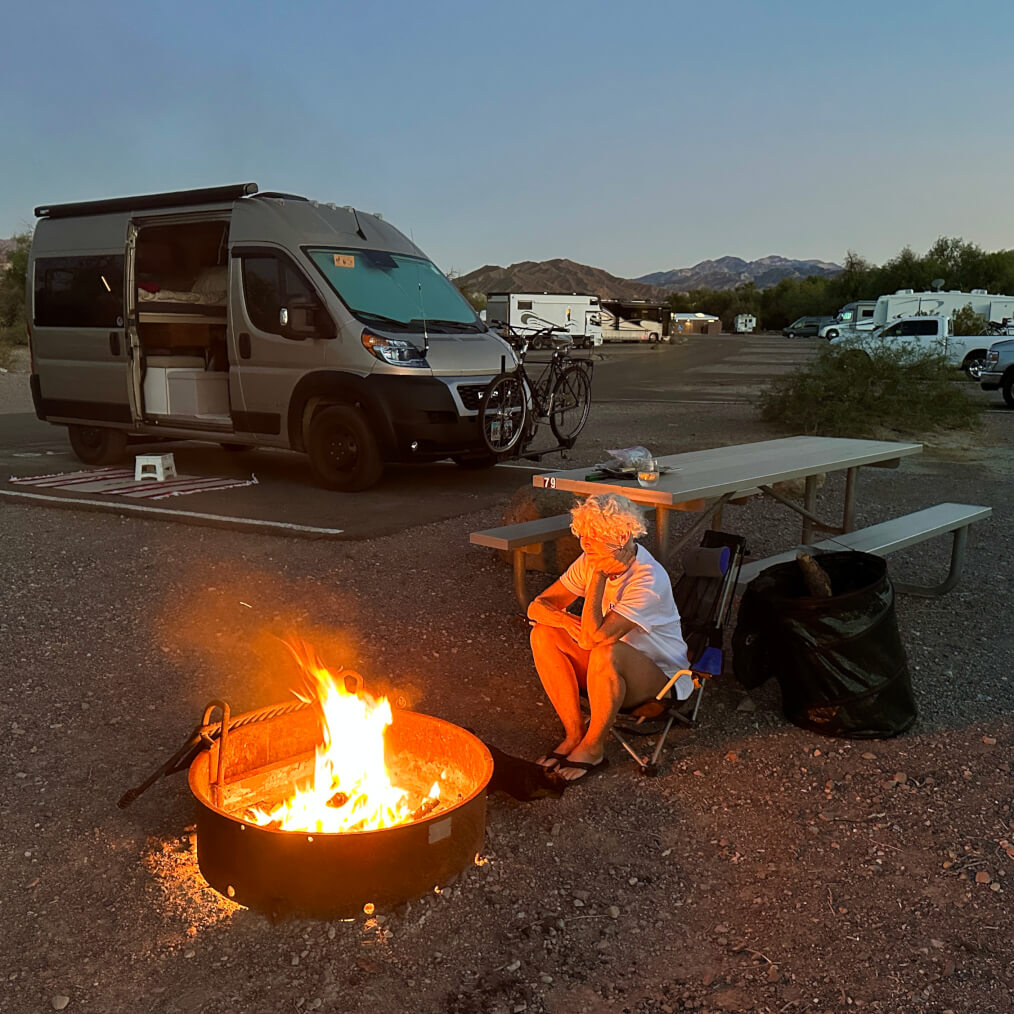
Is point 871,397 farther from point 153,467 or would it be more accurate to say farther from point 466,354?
point 153,467

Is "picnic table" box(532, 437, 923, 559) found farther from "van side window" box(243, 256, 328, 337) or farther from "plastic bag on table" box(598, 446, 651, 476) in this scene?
"van side window" box(243, 256, 328, 337)

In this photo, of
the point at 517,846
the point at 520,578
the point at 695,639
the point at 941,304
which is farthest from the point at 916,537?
the point at 941,304

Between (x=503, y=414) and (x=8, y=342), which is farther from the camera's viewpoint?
(x=8, y=342)

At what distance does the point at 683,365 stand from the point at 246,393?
91.5ft

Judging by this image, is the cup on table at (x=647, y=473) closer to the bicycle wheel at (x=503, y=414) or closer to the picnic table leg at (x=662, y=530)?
the picnic table leg at (x=662, y=530)

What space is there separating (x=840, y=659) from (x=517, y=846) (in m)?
1.47

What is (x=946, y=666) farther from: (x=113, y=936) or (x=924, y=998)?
(x=113, y=936)

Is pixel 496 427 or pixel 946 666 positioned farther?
pixel 496 427

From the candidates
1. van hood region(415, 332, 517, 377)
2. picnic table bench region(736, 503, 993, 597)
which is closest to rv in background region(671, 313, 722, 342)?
van hood region(415, 332, 517, 377)

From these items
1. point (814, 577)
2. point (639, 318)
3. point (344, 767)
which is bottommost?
point (344, 767)

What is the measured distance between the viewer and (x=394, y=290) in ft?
29.4

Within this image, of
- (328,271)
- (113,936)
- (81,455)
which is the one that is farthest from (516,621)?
(81,455)

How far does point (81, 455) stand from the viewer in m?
10.6

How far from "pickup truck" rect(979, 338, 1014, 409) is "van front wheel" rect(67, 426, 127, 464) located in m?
16.4
